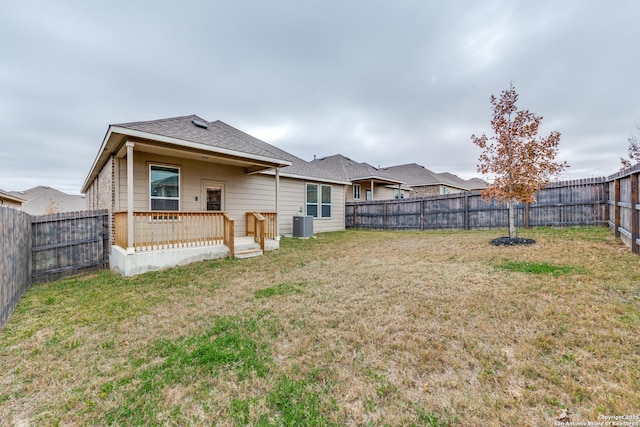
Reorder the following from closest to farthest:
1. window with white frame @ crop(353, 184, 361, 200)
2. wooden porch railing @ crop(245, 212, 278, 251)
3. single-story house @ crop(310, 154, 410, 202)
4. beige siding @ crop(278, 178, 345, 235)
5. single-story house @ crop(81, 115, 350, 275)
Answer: single-story house @ crop(81, 115, 350, 275) → wooden porch railing @ crop(245, 212, 278, 251) → beige siding @ crop(278, 178, 345, 235) → single-story house @ crop(310, 154, 410, 202) → window with white frame @ crop(353, 184, 361, 200)

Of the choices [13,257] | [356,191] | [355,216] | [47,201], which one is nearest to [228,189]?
Answer: [13,257]

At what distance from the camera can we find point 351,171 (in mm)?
17656

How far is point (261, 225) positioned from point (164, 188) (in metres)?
3.06

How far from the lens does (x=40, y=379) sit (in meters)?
2.25

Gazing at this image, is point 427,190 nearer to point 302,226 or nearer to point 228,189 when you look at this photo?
point 302,226

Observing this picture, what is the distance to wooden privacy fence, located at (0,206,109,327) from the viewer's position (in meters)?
3.68

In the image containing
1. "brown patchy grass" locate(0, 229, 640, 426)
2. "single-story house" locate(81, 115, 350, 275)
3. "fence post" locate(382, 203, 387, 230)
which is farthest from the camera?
"fence post" locate(382, 203, 387, 230)

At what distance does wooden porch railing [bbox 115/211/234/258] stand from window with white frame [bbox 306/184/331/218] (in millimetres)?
5593

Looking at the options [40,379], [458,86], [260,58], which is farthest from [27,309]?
[458,86]

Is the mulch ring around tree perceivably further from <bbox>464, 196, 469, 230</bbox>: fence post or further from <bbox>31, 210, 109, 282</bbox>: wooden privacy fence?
<bbox>31, 210, 109, 282</bbox>: wooden privacy fence

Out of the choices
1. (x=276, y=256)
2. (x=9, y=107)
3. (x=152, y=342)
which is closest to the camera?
(x=152, y=342)

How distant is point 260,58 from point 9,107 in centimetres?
1339

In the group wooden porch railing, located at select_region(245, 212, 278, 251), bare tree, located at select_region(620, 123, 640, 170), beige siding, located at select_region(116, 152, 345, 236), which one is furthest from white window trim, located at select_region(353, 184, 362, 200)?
bare tree, located at select_region(620, 123, 640, 170)

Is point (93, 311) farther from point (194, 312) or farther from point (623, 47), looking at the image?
point (623, 47)
